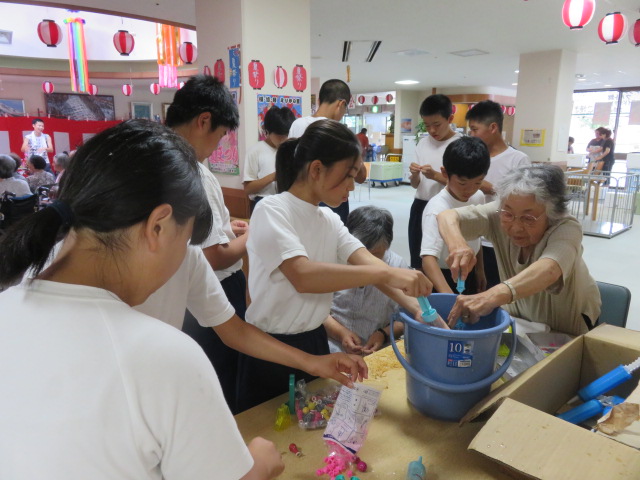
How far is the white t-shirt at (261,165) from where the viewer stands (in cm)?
311

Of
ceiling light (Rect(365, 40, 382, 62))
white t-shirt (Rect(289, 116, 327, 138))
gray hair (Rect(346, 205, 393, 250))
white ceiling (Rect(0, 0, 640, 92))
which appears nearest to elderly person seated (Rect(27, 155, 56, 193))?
white ceiling (Rect(0, 0, 640, 92))

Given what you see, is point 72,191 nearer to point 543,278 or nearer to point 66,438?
point 66,438

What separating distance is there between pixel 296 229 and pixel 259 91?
8.00 feet

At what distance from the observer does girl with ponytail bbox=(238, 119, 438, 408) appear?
1202 mm

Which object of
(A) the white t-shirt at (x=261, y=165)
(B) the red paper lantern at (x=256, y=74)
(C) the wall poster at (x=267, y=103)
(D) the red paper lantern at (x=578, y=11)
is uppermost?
(D) the red paper lantern at (x=578, y=11)

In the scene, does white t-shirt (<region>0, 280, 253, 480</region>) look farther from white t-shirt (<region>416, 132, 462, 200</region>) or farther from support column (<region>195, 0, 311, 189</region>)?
support column (<region>195, 0, 311, 189</region>)

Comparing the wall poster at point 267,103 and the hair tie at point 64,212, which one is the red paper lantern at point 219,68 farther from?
the hair tie at point 64,212

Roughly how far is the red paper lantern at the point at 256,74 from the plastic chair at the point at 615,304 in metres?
2.68

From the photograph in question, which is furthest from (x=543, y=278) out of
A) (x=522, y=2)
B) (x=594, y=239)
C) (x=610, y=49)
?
(x=610, y=49)

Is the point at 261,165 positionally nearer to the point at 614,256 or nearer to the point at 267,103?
the point at 267,103

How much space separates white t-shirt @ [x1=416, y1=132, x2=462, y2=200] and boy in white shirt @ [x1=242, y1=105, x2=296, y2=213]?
0.93 m

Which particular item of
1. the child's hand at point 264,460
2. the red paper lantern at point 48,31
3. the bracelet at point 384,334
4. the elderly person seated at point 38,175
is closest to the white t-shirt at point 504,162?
the bracelet at point 384,334

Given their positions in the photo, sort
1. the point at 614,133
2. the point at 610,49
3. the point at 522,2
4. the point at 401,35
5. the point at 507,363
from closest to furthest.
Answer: the point at 507,363 < the point at 522,2 < the point at 401,35 < the point at 610,49 < the point at 614,133

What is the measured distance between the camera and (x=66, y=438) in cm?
50
